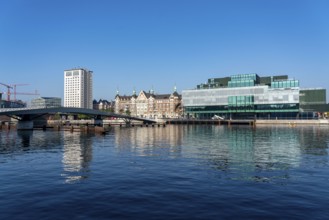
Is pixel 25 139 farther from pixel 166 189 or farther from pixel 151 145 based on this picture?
pixel 166 189

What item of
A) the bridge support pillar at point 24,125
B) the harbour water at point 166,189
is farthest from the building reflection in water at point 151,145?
the bridge support pillar at point 24,125

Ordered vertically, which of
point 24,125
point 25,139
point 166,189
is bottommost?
point 25,139

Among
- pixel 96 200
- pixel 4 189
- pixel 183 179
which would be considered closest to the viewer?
pixel 96 200

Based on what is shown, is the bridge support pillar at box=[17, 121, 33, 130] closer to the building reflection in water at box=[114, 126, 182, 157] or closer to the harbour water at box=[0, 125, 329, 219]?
the building reflection in water at box=[114, 126, 182, 157]

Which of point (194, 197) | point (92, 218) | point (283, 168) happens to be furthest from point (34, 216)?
point (283, 168)

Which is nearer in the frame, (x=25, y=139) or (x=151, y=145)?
(x=151, y=145)

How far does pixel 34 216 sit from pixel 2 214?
217 centimetres

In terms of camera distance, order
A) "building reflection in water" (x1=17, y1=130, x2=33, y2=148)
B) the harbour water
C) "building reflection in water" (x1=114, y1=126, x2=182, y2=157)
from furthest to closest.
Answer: "building reflection in water" (x1=17, y1=130, x2=33, y2=148)
"building reflection in water" (x1=114, y1=126, x2=182, y2=157)
the harbour water

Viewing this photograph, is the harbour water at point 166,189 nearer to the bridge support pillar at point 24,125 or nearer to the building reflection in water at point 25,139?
the building reflection in water at point 25,139

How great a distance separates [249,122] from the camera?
183 meters

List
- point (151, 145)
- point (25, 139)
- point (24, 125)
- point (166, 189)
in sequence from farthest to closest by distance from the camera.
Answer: point (24, 125), point (25, 139), point (151, 145), point (166, 189)

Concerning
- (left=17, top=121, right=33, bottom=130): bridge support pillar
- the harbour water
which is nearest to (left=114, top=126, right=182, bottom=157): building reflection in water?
the harbour water

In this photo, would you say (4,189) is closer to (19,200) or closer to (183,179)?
(19,200)

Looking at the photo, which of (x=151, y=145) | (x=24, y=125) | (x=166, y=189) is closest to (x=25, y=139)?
(x=151, y=145)
